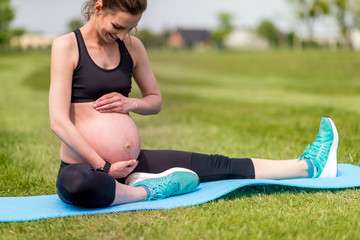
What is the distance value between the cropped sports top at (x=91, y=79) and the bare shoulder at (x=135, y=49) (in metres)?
0.16

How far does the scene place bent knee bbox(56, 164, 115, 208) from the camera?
2521 millimetres

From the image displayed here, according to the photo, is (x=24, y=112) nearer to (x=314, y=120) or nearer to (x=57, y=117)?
(x=314, y=120)

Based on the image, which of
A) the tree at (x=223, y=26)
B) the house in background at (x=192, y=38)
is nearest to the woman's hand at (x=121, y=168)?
the tree at (x=223, y=26)

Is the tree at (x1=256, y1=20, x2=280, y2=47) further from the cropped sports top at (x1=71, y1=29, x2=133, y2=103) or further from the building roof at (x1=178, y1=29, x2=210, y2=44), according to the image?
the cropped sports top at (x1=71, y1=29, x2=133, y2=103)

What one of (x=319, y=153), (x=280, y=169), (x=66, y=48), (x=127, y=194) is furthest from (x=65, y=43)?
(x=319, y=153)

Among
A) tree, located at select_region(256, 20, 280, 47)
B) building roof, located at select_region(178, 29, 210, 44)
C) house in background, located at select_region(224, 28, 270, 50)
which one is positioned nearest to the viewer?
tree, located at select_region(256, 20, 280, 47)

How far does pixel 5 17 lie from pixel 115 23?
44607 millimetres

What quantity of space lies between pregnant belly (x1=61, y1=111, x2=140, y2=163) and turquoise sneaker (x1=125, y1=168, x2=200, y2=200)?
0.72 ft

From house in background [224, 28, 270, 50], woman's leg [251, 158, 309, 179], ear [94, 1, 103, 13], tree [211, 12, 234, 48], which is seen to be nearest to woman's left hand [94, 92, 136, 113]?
ear [94, 1, 103, 13]

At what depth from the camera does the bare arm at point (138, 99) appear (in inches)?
111

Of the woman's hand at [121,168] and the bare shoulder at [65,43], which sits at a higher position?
the bare shoulder at [65,43]

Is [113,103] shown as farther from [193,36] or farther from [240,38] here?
[193,36]

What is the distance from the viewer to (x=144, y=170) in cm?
312

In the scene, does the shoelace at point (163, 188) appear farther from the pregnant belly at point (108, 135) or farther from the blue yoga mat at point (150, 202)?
the pregnant belly at point (108, 135)
